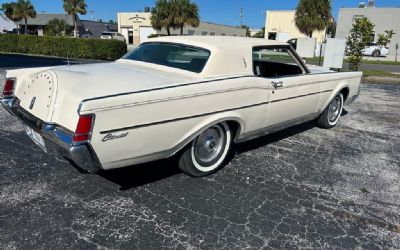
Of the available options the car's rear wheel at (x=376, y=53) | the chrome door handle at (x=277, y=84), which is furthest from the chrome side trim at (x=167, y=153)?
the car's rear wheel at (x=376, y=53)

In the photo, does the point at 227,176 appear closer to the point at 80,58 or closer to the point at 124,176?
the point at 124,176

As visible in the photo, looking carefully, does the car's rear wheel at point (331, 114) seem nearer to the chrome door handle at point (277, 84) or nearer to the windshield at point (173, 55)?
the chrome door handle at point (277, 84)

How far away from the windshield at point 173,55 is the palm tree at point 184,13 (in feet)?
114

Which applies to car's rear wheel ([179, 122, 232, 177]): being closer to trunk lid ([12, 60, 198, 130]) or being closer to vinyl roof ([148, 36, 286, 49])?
trunk lid ([12, 60, 198, 130])

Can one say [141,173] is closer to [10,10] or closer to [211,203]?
[211,203]

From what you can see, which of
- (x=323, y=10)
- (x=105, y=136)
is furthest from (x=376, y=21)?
(x=105, y=136)

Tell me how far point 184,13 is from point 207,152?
36.0 m

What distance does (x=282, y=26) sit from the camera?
146 ft

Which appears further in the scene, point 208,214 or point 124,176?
point 124,176

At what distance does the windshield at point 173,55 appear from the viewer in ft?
12.9

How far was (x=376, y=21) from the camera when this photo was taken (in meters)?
36.2

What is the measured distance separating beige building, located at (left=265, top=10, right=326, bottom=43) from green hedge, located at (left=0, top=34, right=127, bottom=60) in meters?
26.7

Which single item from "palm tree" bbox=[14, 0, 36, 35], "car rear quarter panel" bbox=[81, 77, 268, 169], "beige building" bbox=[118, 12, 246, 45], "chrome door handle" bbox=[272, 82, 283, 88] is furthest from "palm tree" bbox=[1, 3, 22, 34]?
"car rear quarter panel" bbox=[81, 77, 268, 169]

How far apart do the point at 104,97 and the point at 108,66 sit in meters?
1.39
